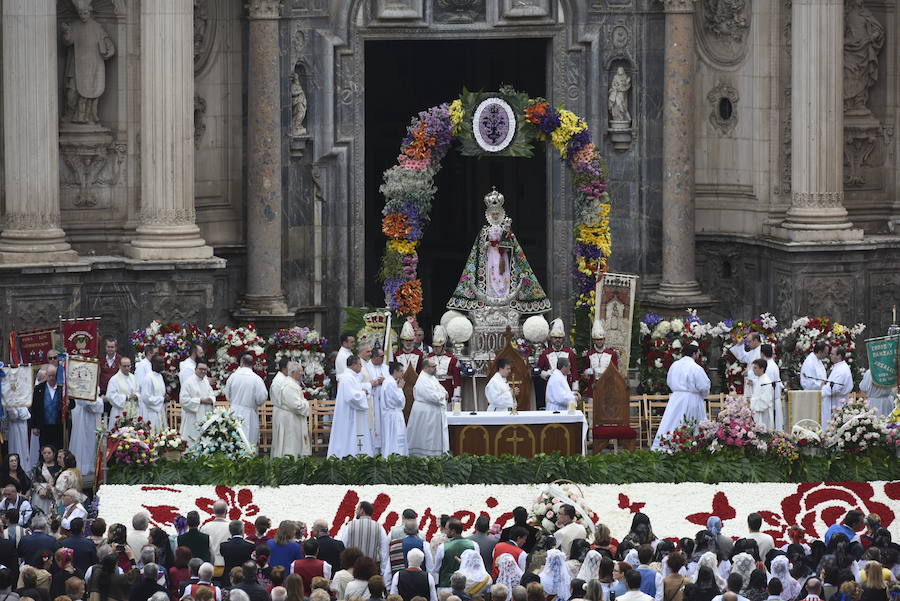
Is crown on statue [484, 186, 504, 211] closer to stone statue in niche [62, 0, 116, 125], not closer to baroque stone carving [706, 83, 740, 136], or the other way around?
baroque stone carving [706, 83, 740, 136]

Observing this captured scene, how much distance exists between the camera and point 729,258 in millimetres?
37688

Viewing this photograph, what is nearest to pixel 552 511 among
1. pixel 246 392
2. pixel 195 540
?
pixel 195 540

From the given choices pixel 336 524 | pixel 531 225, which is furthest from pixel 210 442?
pixel 531 225

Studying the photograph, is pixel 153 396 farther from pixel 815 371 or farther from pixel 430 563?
pixel 815 371

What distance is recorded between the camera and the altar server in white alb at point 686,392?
31688 mm

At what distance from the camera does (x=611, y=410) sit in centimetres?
3172

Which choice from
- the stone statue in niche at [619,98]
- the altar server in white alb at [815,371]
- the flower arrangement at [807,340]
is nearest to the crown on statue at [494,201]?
the stone statue in niche at [619,98]

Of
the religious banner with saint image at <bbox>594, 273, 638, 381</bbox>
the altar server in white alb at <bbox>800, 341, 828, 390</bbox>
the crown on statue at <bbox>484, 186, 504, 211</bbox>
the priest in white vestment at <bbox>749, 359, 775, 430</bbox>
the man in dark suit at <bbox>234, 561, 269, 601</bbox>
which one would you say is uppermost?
the crown on statue at <bbox>484, 186, 504, 211</bbox>

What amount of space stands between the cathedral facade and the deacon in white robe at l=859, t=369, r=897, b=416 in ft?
11.4

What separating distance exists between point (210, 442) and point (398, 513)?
3.14m

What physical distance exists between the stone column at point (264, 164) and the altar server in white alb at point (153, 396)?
5.08 metres

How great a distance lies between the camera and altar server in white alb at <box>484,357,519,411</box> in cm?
3133

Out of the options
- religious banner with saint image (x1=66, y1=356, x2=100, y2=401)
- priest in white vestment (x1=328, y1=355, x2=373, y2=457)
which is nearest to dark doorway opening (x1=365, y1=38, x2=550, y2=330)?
priest in white vestment (x1=328, y1=355, x2=373, y2=457)

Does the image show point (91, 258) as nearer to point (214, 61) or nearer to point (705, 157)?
point (214, 61)
